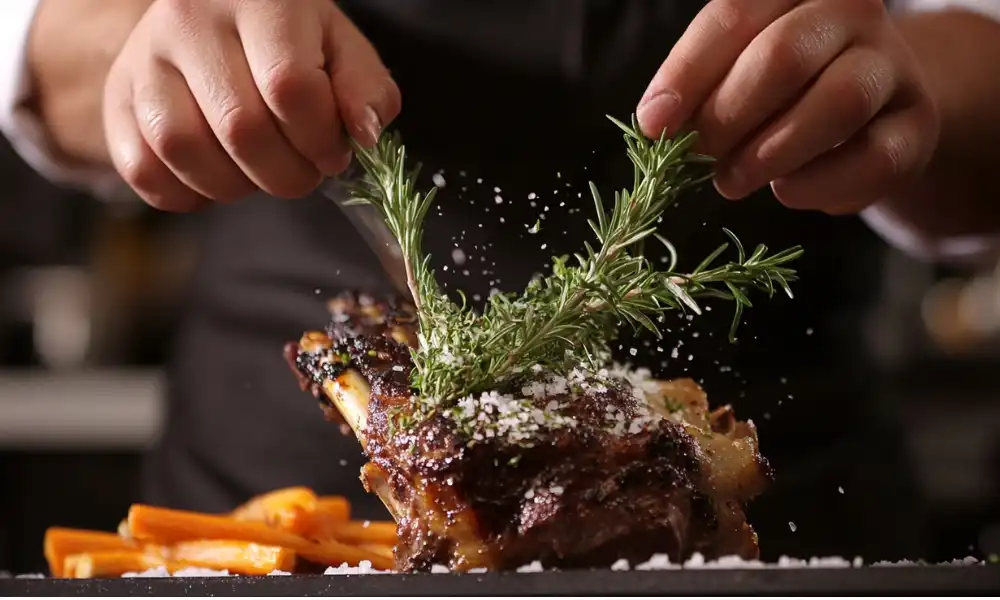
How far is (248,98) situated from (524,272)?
0.84 ft

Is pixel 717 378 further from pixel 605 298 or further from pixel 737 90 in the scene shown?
pixel 737 90

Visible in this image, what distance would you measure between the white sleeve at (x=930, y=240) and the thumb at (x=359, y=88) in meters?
0.56

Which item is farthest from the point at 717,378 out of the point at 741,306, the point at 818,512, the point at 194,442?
the point at 194,442

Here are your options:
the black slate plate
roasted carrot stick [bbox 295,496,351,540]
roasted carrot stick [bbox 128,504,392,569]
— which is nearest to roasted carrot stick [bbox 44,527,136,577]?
roasted carrot stick [bbox 128,504,392,569]

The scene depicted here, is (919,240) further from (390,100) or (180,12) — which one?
(180,12)

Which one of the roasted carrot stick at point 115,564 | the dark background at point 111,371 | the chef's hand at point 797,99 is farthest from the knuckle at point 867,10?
the dark background at point 111,371

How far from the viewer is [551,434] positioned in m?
0.74

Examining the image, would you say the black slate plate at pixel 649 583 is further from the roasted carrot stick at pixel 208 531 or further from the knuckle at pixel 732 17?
the knuckle at pixel 732 17

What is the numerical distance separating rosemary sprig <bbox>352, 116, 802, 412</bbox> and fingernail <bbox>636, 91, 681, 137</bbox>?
0.01 m

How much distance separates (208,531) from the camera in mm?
878

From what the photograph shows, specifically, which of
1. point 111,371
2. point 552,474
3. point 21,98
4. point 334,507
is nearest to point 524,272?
point 552,474

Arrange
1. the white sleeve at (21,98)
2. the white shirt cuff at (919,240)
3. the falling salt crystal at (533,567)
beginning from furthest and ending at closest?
1. the white sleeve at (21,98)
2. the white shirt cuff at (919,240)
3. the falling salt crystal at (533,567)

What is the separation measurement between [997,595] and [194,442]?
126 centimetres

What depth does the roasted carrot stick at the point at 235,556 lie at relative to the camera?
2.62ft
